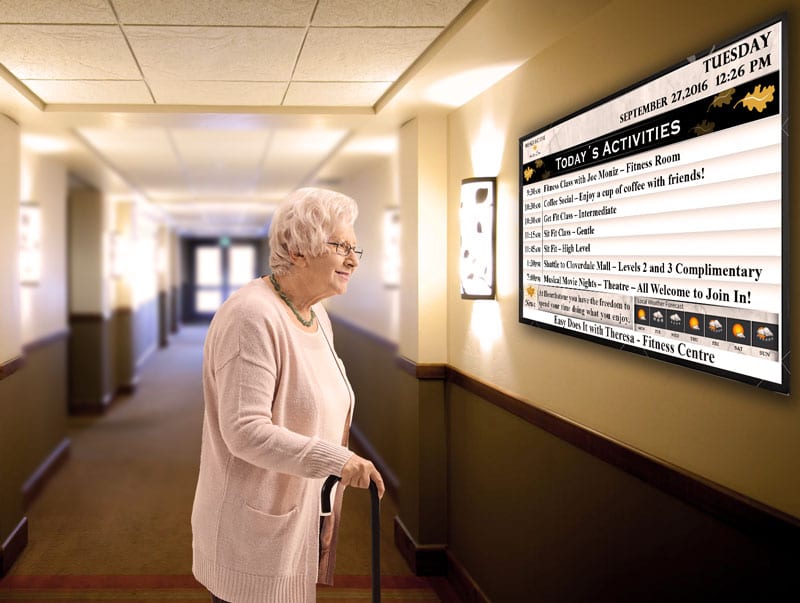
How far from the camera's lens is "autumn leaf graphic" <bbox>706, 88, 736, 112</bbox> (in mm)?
1673

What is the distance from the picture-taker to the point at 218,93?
3.85 m

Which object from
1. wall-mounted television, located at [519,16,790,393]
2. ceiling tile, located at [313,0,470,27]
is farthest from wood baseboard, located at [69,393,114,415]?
wall-mounted television, located at [519,16,790,393]

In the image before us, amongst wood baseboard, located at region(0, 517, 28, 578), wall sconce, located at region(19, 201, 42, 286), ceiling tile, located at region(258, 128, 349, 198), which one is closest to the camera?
wood baseboard, located at region(0, 517, 28, 578)

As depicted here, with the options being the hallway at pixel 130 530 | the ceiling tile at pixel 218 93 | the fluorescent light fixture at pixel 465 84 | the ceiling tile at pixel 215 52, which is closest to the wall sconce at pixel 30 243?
the hallway at pixel 130 530

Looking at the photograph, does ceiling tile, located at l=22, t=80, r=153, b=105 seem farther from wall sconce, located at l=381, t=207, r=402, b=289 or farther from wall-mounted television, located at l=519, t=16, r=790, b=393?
wall-mounted television, located at l=519, t=16, r=790, b=393

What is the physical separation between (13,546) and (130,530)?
705 mm

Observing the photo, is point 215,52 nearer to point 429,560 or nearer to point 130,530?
point 429,560

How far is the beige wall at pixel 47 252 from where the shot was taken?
559cm

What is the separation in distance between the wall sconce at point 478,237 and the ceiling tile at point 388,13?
32.4 inches

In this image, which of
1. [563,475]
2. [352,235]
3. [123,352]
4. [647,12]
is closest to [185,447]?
[123,352]

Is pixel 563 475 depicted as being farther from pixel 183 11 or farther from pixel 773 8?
pixel 183 11

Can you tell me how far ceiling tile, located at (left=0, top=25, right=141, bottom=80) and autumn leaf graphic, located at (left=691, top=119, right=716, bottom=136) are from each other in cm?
220

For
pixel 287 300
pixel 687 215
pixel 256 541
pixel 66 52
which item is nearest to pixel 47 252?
pixel 66 52

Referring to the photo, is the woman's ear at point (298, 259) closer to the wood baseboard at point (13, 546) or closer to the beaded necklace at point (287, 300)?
the beaded necklace at point (287, 300)
